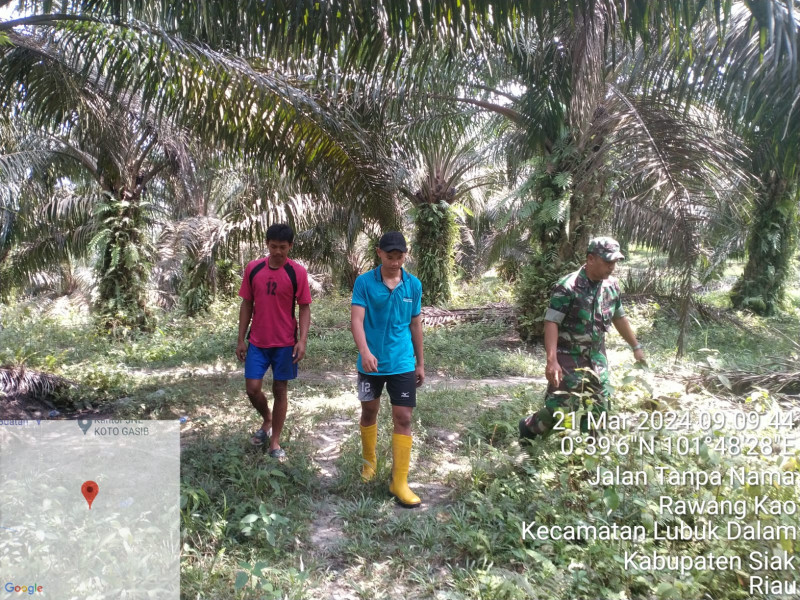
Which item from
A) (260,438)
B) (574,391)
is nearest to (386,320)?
(574,391)

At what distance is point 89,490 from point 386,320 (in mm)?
2019

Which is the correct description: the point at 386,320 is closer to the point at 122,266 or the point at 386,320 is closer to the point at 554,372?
the point at 554,372

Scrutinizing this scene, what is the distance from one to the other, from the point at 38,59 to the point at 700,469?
21.5ft

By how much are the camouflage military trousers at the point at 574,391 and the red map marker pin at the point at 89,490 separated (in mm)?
2851

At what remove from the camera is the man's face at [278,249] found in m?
4.36

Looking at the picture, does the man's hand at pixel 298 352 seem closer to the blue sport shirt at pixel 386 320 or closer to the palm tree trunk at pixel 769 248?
the blue sport shirt at pixel 386 320

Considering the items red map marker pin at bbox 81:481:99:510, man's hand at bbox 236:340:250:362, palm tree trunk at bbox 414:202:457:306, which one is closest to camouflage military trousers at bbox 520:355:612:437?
man's hand at bbox 236:340:250:362

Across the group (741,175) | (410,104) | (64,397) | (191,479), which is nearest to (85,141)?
(64,397)

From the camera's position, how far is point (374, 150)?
6227mm

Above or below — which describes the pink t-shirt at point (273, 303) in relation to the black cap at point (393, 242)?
below

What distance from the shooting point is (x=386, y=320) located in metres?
3.87

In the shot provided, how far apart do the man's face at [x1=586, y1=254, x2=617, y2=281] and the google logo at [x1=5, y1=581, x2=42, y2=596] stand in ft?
11.4

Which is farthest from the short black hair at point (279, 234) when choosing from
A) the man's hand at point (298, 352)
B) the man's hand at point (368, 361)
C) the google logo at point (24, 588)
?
the google logo at point (24, 588)

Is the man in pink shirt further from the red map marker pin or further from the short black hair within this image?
the red map marker pin
